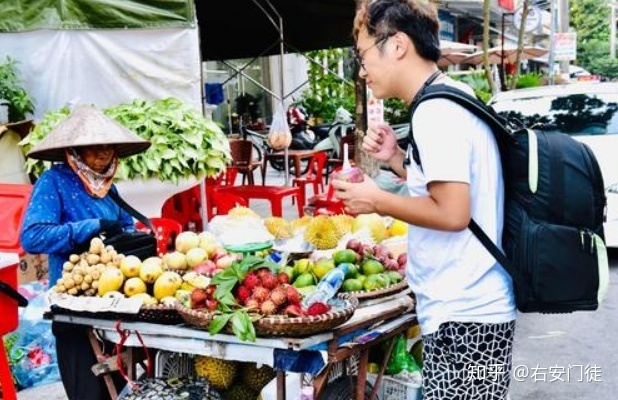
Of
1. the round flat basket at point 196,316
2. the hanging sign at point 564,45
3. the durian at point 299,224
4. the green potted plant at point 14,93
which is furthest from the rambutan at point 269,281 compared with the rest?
the hanging sign at point 564,45

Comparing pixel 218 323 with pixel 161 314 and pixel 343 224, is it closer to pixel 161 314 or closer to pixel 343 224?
pixel 161 314

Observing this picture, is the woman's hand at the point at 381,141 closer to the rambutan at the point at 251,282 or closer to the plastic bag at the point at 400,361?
the rambutan at the point at 251,282

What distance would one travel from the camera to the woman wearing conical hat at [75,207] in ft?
9.57

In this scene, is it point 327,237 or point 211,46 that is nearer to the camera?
point 327,237

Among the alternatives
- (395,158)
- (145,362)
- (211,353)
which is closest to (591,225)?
(395,158)

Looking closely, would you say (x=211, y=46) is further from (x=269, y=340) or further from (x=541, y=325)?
(x=269, y=340)

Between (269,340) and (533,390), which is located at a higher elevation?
(269,340)

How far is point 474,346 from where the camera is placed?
199 cm

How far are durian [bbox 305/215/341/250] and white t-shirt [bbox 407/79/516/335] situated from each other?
155 centimetres

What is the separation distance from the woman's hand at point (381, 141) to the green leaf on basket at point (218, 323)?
77 cm

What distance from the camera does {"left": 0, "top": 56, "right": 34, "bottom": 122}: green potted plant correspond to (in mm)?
5285

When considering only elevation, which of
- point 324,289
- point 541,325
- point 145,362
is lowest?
point 541,325

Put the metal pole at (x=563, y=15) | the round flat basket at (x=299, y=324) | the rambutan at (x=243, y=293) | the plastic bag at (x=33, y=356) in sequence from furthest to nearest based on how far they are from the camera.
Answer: the metal pole at (x=563, y=15) → the plastic bag at (x=33, y=356) → the rambutan at (x=243, y=293) → the round flat basket at (x=299, y=324)

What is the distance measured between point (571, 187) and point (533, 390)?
8.35ft
